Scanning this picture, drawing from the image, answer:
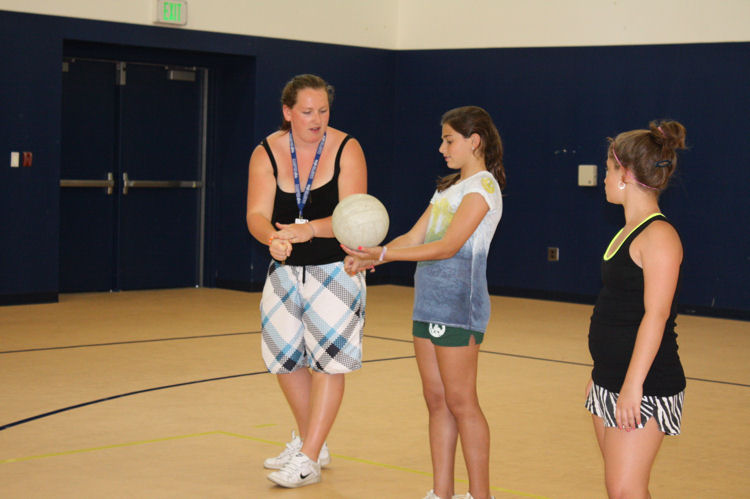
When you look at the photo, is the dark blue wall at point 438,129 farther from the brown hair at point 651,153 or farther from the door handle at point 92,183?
the brown hair at point 651,153

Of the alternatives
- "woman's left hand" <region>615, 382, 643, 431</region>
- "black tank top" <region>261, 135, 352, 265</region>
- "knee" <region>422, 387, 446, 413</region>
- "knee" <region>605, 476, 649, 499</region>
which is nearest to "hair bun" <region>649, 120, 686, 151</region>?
"woman's left hand" <region>615, 382, 643, 431</region>

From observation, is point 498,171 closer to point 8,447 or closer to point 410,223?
point 8,447

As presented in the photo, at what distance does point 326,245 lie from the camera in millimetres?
4094

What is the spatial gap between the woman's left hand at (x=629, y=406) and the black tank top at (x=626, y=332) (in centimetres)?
9

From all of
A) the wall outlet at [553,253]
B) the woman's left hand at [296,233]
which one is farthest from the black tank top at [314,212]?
the wall outlet at [553,253]

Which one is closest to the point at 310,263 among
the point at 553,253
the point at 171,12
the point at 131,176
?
the point at 171,12

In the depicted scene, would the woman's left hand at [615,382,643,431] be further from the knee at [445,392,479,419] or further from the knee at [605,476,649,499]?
the knee at [445,392,479,419]

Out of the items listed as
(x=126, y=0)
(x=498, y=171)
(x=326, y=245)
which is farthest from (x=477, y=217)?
(x=126, y=0)

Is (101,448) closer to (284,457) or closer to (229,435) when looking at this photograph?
(229,435)

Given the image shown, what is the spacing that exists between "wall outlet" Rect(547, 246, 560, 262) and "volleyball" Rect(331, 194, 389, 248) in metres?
7.39

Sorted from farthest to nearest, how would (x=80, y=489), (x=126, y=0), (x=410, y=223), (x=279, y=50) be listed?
(x=410, y=223)
(x=279, y=50)
(x=126, y=0)
(x=80, y=489)

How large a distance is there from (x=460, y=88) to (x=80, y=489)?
26.9 feet

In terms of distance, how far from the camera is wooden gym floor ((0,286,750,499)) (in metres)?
4.25

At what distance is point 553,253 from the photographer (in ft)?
35.7
